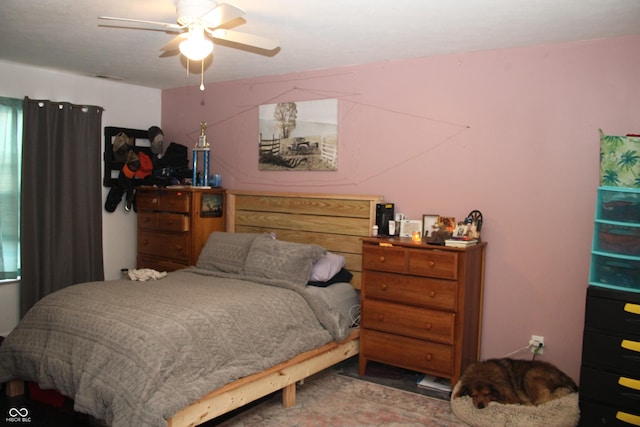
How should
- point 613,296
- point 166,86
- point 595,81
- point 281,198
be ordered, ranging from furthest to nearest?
1. point 166,86
2. point 281,198
3. point 595,81
4. point 613,296

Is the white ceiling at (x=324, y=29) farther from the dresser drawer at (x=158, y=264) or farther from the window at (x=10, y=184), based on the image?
the dresser drawer at (x=158, y=264)

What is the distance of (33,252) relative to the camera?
4.42 meters

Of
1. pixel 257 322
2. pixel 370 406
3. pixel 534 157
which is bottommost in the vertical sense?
pixel 370 406

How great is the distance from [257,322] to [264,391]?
1.31 feet

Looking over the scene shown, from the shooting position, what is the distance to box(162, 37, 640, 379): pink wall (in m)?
3.32

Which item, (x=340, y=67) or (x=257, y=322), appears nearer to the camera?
(x=257, y=322)

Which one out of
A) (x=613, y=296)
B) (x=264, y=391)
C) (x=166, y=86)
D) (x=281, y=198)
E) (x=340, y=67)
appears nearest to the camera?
(x=613, y=296)

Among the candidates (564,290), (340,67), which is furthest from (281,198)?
(564,290)

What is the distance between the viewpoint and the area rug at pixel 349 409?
9.92 feet

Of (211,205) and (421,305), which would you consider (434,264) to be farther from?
(211,205)

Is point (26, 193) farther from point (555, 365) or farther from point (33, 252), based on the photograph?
point (555, 365)

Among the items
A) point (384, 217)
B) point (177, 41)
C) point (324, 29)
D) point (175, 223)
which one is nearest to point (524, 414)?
point (384, 217)

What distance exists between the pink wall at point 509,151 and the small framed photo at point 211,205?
3.80 feet

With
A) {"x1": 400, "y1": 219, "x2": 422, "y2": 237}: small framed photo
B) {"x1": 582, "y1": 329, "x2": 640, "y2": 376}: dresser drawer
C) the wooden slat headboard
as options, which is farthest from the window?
{"x1": 582, "y1": 329, "x2": 640, "y2": 376}: dresser drawer
